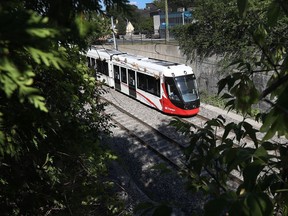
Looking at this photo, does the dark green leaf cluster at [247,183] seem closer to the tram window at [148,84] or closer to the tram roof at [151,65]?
the tram roof at [151,65]

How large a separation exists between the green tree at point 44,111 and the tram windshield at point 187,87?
8.57 meters

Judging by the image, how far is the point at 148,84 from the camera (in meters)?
16.8

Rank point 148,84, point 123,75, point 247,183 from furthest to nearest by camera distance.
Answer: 1. point 123,75
2. point 148,84
3. point 247,183

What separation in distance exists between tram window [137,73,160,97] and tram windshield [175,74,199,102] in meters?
1.13

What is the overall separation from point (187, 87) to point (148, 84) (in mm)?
2258

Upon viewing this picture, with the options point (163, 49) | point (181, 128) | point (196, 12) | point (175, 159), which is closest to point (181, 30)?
point (196, 12)

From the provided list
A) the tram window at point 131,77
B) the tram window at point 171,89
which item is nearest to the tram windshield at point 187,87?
the tram window at point 171,89

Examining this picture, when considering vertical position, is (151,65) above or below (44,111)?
below

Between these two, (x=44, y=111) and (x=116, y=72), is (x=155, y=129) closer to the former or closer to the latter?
(x=116, y=72)

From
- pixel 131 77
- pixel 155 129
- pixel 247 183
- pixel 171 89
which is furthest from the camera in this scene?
pixel 131 77

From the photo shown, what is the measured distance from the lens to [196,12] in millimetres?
20562

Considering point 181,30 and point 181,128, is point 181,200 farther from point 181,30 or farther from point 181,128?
point 181,30

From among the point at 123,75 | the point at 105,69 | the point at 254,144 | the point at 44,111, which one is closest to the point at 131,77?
the point at 123,75

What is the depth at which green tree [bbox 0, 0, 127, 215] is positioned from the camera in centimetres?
137
